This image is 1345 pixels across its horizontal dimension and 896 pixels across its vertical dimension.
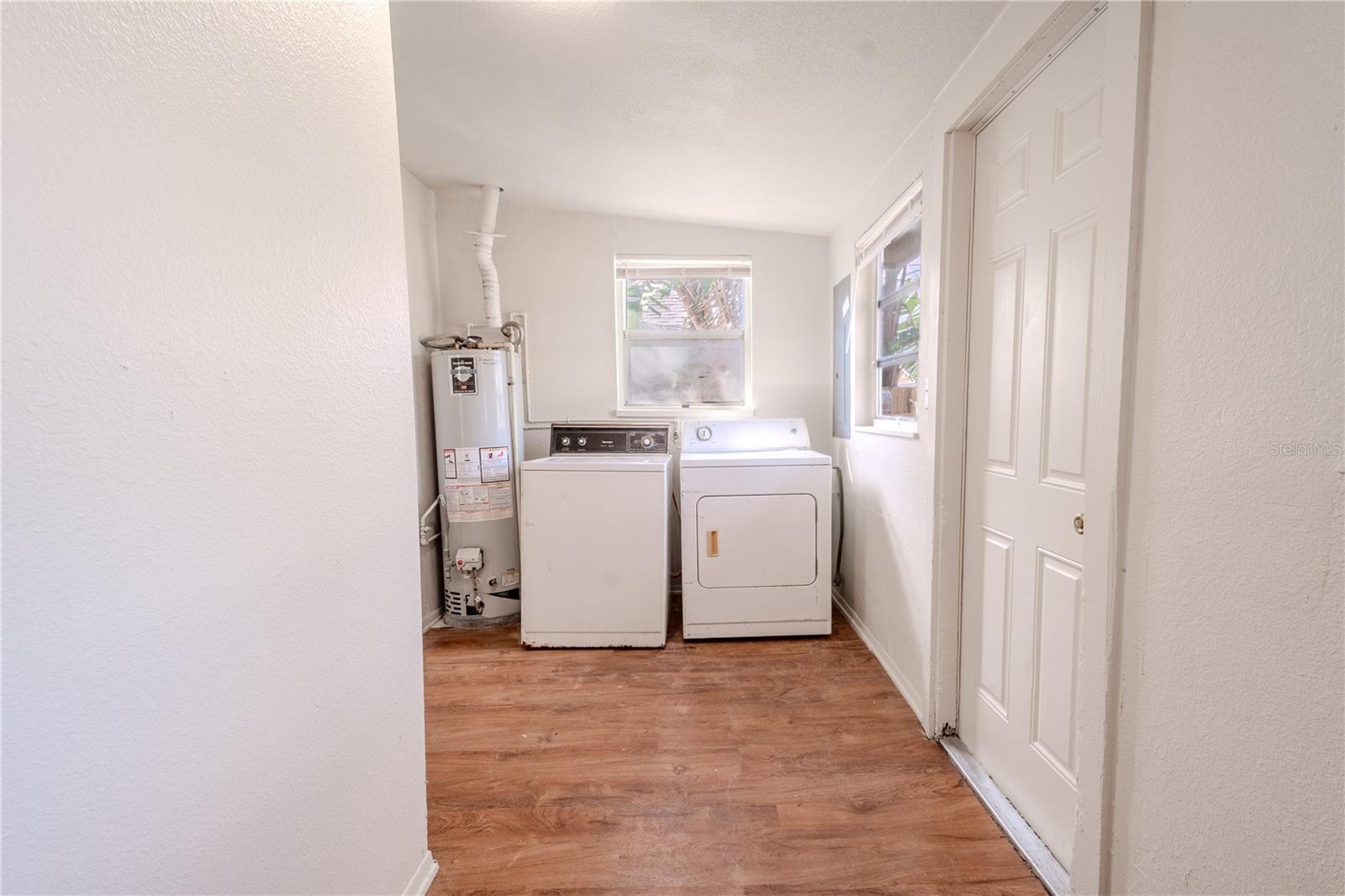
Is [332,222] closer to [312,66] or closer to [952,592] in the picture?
[312,66]

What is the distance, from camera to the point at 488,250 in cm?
245

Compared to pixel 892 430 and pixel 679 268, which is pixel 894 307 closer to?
pixel 892 430

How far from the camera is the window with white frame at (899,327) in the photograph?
1.80 m

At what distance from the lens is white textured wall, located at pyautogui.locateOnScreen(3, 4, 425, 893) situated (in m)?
0.43

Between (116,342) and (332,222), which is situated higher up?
(332,222)

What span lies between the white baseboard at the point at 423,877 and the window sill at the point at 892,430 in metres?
1.92

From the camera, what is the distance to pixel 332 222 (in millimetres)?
786

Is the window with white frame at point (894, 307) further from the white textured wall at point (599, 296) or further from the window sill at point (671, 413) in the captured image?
the window sill at point (671, 413)

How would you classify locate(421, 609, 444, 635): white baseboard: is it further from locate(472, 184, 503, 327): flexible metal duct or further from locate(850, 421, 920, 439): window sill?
locate(850, 421, 920, 439): window sill

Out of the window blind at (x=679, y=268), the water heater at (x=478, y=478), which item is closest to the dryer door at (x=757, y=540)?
the water heater at (x=478, y=478)

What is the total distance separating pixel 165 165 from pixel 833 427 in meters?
2.65

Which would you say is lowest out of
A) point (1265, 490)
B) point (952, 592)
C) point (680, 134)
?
Result: point (952, 592)

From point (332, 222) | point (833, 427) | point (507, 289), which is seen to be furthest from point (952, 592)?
point (507, 289)

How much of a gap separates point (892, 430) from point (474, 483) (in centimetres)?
209
